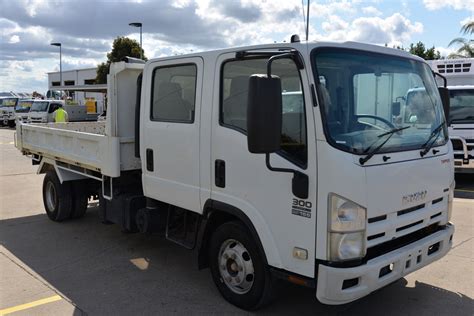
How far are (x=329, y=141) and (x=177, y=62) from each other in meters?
1.95

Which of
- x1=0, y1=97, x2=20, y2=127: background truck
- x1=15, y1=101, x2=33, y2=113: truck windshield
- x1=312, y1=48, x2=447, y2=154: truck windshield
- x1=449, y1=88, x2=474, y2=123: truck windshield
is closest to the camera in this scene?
x1=312, y1=48, x2=447, y2=154: truck windshield

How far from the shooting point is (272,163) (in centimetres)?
352

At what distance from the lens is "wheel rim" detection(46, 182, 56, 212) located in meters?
7.10

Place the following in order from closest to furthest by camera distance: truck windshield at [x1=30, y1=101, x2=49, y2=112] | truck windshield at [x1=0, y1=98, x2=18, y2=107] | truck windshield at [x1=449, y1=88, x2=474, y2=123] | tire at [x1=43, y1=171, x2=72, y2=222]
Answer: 1. tire at [x1=43, y1=171, x2=72, y2=222]
2. truck windshield at [x1=449, y1=88, x2=474, y2=123]
3. truck windshield at [x1=30, y1=101, x2=49, y2=112]
4. truck windshield at [x1=0, y1=98, x2=18, y2=107]

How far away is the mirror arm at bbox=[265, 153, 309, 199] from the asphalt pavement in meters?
1.28

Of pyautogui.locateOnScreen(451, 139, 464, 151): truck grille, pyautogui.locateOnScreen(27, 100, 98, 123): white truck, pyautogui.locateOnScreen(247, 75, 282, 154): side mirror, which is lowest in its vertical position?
pyautogui.locateOnScreen(451, 139, 464, 151): truck grille

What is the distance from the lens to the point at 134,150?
5.23m

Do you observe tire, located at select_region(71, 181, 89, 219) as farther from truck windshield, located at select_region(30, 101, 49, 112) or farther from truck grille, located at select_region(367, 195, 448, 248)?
truck windshield, located at select_region(30, 101, 49, 112)

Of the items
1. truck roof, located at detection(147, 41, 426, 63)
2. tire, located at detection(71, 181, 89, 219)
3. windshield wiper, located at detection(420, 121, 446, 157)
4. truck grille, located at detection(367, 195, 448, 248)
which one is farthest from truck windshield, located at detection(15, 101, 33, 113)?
truck grille, located at detection(367, 195, 448, 248)

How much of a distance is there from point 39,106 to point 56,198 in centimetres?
2137

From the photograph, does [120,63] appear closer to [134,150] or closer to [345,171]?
[134,150]

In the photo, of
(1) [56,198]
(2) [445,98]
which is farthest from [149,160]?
(2) [445,98]

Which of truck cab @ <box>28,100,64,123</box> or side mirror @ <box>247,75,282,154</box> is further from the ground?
truck cab @ <box>28,100,64,123</box>

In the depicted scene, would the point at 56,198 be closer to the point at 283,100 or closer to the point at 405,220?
the point at 283,100
